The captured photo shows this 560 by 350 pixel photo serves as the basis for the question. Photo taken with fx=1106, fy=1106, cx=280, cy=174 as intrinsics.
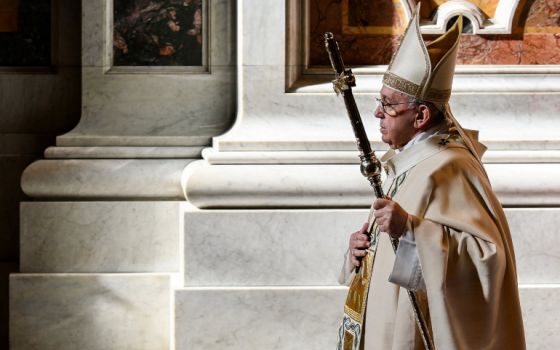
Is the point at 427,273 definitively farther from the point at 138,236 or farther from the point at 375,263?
the point at 138,236

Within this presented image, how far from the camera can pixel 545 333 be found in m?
5.31

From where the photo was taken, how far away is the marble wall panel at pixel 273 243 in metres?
5.35

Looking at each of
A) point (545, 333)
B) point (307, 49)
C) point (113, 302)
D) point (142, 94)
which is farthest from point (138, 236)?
point (545, 333)

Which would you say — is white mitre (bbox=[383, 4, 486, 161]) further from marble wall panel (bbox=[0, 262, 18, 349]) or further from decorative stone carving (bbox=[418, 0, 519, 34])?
marble wall panel (bbox=[0, 262, 18, 349])

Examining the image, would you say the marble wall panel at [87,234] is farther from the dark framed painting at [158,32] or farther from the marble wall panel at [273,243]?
the dark framed painting at [158,32]

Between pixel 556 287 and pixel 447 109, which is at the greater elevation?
pixel 447 109

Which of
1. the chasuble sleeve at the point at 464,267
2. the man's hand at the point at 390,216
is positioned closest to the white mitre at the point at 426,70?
the chasuble sleeve at the point at 464,267

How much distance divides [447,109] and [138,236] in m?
2.41

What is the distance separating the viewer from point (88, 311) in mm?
5668

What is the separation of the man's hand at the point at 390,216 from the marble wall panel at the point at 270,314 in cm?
188

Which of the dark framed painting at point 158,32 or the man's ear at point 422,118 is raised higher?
the dark framed painting at point 158,32

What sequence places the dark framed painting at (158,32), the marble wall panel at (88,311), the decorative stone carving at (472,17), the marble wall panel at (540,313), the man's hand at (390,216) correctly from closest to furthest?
the man's hand at (390,216) → the marble wall panel at (540,313) → the marble wall panel at (88,311) → the decorative stone carving at (472,17) → the dark framed painting at (158,32)

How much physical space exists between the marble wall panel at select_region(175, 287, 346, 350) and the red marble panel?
4.20 feet

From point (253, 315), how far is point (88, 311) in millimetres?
934
